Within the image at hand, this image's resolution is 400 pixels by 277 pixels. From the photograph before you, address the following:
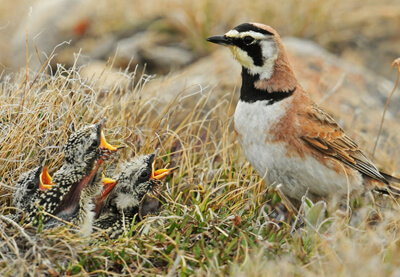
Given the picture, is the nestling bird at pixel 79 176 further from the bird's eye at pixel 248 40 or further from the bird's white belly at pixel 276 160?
the bird's eye at pixel 248 40

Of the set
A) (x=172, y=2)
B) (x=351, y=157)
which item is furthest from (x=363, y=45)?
(x=351, y=157)

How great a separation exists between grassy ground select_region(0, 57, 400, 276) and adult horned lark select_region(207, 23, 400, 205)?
0.91 feet

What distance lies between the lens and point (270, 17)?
10828 millimetres

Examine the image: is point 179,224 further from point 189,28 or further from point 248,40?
point 189,28

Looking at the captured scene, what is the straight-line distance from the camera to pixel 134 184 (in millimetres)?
4820

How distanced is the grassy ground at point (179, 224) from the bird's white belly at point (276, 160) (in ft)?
0.75

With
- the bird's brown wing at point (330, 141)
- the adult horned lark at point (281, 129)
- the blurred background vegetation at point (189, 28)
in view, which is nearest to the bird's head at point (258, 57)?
the adult horned lark at point (281, 129)

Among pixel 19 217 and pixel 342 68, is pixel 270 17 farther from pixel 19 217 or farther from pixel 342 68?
pixel 19 217

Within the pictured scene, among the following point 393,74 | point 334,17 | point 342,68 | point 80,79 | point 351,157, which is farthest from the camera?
point 334,17

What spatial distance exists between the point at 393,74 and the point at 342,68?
2163mm

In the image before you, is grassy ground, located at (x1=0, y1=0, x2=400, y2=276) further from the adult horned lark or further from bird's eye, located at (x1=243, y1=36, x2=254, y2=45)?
bird's eye, located at (x1=243, y1=36, x2=254, y2=45)

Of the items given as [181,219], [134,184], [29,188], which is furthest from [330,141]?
[29,188]

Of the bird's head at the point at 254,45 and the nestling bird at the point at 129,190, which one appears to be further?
the bird's head at the point at 254,45

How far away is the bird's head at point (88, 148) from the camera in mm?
4699
